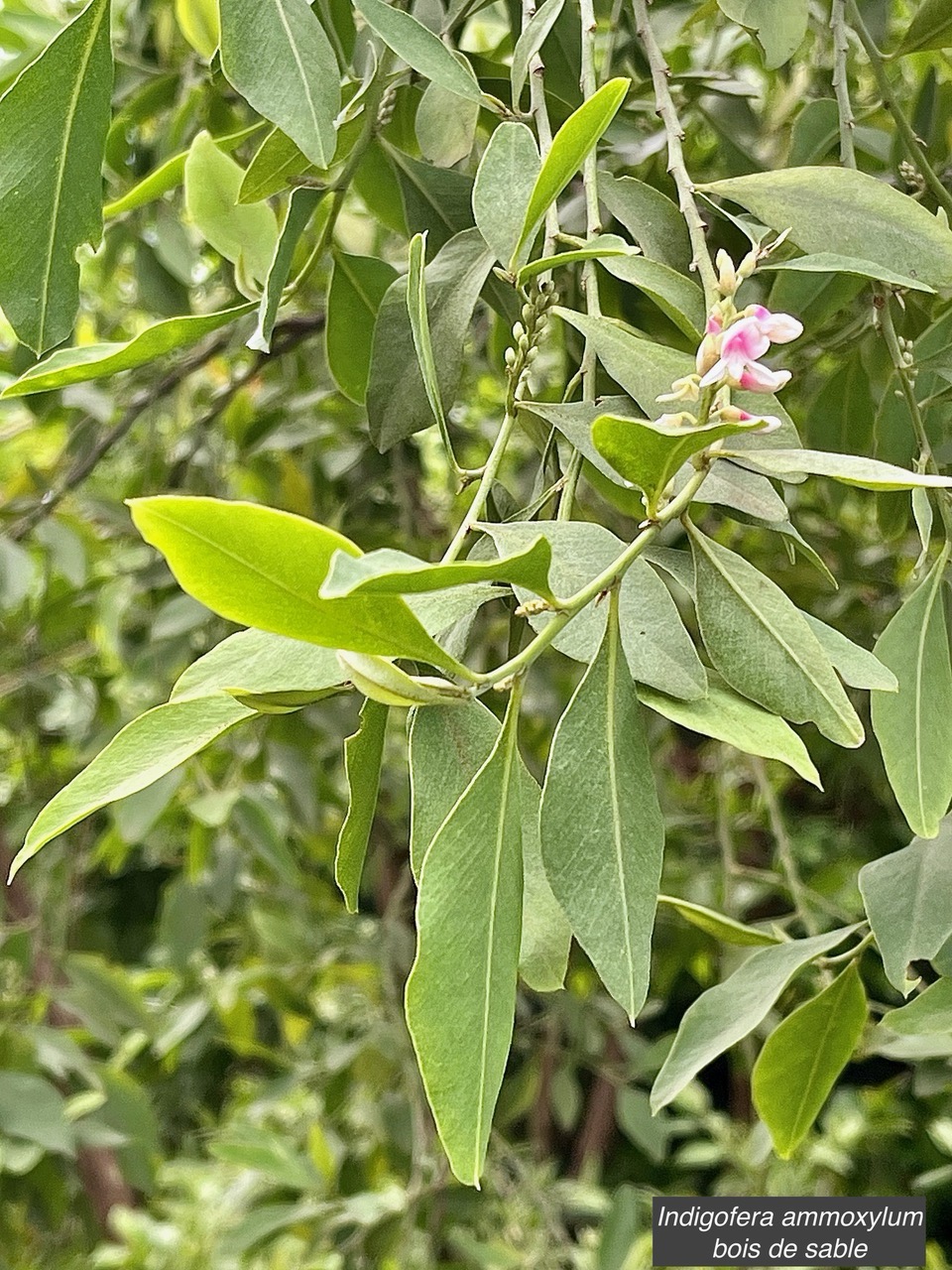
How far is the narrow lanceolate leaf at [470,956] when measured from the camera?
8.5 inches

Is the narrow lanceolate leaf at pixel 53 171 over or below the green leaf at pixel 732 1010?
over

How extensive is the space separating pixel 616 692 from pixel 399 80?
0.22 m

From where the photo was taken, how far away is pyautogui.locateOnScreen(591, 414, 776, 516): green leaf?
0.67 ft

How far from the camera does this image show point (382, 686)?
22 centimetres

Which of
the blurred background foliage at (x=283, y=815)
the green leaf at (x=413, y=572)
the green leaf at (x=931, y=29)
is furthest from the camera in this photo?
the blurred background foliage at (x=283, y=815)

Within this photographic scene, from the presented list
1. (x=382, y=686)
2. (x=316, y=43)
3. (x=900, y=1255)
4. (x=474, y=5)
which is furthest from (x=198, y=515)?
(x=900, y=1255)

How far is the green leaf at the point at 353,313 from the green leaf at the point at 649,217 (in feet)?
0.32

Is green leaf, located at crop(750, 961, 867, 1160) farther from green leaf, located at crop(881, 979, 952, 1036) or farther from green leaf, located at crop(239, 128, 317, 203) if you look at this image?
green leaf, located at crop(239, 128, 317, 203)

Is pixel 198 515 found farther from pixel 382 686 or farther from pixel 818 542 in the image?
pixel 818 542

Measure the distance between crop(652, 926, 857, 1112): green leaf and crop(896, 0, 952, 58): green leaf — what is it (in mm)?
276

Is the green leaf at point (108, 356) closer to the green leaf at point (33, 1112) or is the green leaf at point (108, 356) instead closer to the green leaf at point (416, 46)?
the green leaf at point (416, 46)

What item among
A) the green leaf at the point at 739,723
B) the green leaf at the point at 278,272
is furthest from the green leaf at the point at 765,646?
the green leaf at the point at 278,272

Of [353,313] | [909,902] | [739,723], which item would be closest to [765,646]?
[739,723]

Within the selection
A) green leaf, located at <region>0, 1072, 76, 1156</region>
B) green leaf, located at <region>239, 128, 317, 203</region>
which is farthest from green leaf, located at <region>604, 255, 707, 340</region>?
green leaf, located at <region>0, 1072, 76, 1156</region>
